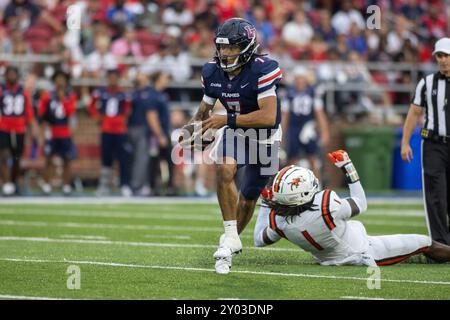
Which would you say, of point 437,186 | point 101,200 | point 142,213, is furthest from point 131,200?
point 437,186

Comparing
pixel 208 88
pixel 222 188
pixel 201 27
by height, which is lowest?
pixel 222 188

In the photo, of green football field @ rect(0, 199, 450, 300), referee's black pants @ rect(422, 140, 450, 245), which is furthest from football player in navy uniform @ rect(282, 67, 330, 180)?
referee's black pants @ rect(422, 140, 450, 245)

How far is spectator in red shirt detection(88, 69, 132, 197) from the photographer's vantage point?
51.6ft

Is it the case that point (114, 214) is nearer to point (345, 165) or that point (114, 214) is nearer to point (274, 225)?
point (274, 225)

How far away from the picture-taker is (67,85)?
50.9ft

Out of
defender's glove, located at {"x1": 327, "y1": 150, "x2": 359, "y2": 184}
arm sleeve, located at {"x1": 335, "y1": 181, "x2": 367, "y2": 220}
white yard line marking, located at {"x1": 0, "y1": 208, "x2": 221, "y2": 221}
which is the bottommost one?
white yard line marking, located at {"x1": 0, "y1": 208, "x2": 221, "y2": 221}

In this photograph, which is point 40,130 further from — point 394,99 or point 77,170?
point 394,99

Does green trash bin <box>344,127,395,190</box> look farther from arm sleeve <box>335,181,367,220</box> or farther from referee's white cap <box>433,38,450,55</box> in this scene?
arm sleeve <box>335,181,367,220</box>

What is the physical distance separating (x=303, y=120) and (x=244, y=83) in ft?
29.5

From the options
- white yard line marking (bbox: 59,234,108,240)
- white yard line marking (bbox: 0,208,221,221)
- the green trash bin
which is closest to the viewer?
white yard line marking (bbox: 59,234,108,240)

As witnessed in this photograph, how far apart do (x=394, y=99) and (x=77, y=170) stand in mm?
6335
